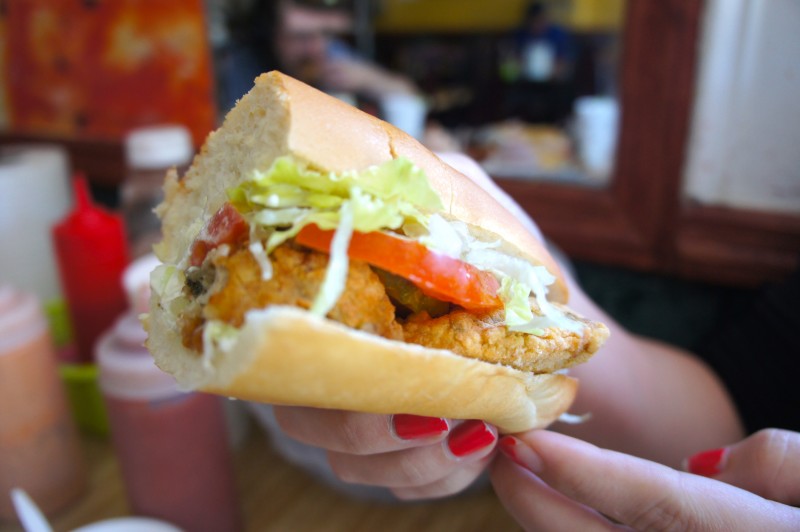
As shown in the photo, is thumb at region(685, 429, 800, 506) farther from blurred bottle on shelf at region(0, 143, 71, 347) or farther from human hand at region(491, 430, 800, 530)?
blurred bottle on shelf at region(0, 143, 71, 347)

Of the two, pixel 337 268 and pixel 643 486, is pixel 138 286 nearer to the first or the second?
pixel 337 268

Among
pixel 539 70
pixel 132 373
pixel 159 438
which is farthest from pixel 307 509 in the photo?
pixel 539 70

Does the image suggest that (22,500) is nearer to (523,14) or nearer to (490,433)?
(490,433)

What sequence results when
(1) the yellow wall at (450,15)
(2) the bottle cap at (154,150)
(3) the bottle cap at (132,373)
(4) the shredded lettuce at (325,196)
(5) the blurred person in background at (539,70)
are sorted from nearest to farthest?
(4) the shredded lettuce at (325,196) → (3) the bottle cap at (132,373) → (2) the bottle cap at (154,150) → (5) the blurred person in background at (539,70) → (1) the yellow wall at (450,15)

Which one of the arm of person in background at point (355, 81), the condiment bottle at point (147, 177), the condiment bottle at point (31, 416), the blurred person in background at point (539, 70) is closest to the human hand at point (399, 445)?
the condiment bottle at point (31, 416)

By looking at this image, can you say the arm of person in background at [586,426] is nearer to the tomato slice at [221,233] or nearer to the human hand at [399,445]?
the human hand at [399,445]

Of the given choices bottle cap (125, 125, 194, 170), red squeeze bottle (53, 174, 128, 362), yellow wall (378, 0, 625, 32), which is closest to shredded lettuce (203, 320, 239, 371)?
red squeeze bottle (53, 174, 128, 362)

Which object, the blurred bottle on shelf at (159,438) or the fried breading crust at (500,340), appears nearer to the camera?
the fried breading crust at (500,340)
